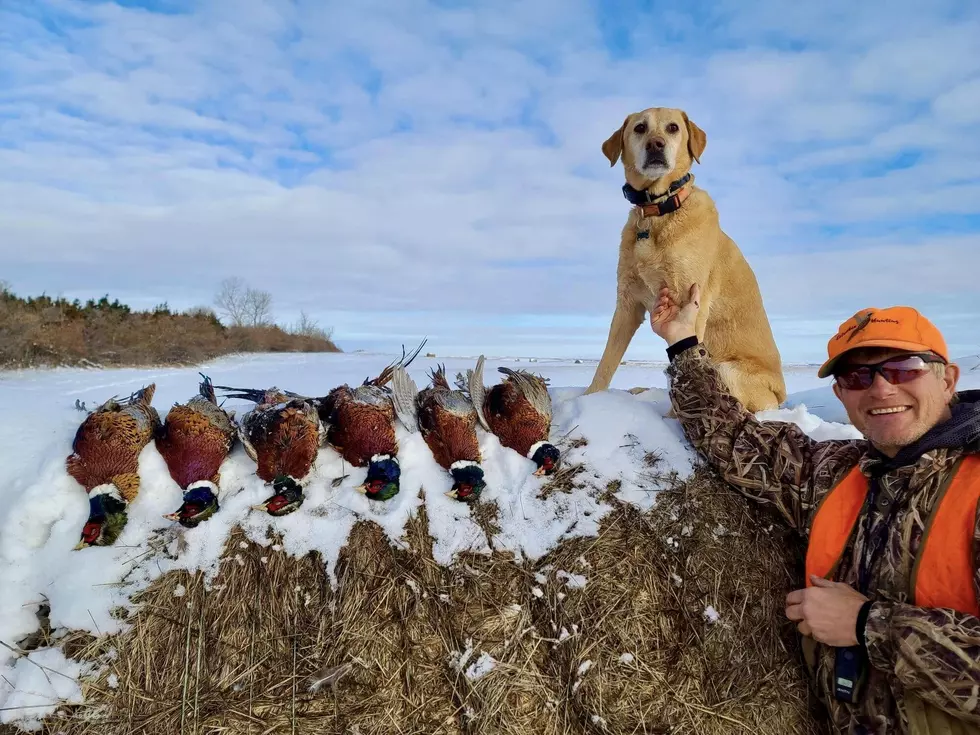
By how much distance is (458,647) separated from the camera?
2.38 meters

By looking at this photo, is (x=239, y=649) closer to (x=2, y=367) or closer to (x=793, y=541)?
(x=793, y=541)

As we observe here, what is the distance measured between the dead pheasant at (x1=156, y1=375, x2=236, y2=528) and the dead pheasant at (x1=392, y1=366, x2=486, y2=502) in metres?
0.91

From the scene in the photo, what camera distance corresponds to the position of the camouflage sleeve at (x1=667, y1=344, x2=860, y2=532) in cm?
252

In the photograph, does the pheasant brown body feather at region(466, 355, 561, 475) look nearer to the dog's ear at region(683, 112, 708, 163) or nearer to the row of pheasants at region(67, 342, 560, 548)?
the row of pheasants at region(67, 342, 560, 548)

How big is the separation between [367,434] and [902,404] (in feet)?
7.66

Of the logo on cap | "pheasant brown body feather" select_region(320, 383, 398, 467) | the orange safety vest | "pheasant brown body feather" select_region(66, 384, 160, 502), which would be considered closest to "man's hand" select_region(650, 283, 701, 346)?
the logo on cap

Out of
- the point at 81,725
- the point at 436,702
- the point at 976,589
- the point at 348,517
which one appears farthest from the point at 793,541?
the point at 81,725

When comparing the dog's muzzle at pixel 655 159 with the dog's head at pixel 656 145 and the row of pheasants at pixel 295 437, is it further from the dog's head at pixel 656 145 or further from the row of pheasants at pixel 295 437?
the row of pheasants at pixel 295 437

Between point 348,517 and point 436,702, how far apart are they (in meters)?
0.86

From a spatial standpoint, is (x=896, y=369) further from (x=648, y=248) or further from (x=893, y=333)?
(x=648, y=248)

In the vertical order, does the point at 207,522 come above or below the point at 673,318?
below

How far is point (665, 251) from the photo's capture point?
367cm

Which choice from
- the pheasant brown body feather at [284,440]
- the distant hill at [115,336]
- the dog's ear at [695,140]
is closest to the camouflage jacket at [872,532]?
the dog's ear at [695,140]

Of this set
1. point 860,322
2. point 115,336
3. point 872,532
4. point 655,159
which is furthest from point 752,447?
point 115,336
